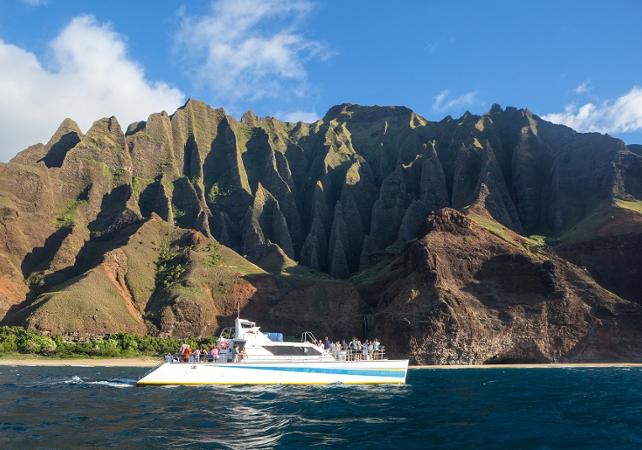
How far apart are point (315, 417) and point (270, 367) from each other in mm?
16973

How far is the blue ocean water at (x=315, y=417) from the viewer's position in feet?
84.1

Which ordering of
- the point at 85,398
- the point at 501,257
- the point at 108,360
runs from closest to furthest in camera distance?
the point at 85,398 → the point at 108,360 → the point at 501,257

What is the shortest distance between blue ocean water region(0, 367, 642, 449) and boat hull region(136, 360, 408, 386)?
108 centimetres

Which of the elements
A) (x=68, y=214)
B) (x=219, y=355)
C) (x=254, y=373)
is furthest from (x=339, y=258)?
(x=254, y=373)

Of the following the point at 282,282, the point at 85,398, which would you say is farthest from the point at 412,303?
the point at 85,398

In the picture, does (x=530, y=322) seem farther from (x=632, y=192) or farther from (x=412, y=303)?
(x=632, y=192)

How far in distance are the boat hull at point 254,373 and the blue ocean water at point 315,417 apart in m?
1.08

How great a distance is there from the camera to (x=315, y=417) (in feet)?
106

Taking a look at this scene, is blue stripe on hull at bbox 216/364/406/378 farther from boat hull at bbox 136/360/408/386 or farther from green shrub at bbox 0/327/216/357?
green shrub at bbox 0/327/216/357

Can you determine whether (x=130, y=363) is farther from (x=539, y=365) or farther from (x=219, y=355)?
(x=539, y=365)

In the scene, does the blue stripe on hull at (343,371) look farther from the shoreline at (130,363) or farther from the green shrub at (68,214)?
the green shrub at (68,214)

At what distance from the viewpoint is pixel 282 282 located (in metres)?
142

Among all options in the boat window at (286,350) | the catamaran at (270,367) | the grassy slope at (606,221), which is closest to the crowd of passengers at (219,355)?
the catamaran at (270,367)

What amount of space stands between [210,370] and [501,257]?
3537 inches
